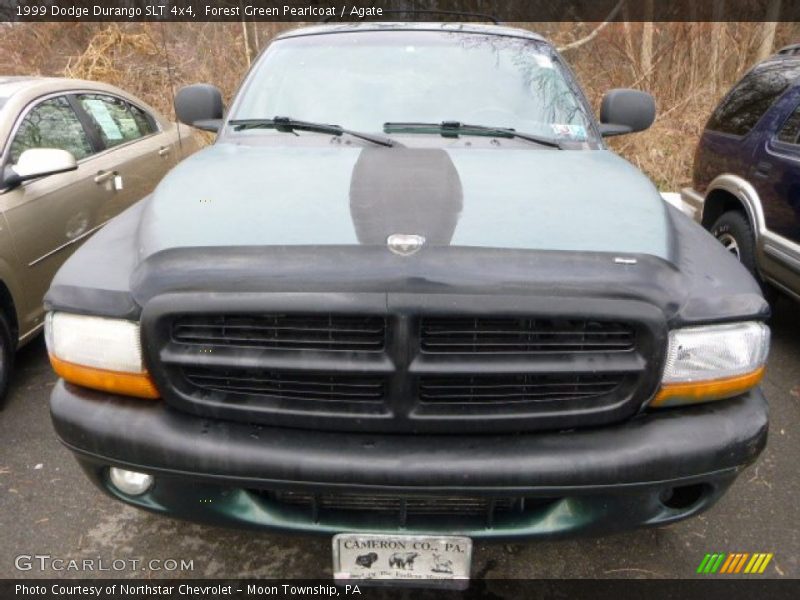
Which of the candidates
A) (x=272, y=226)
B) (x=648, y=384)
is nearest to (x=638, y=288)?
(x=648, y=384)

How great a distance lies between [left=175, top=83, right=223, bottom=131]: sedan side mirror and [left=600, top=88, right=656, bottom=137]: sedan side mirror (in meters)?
2.19

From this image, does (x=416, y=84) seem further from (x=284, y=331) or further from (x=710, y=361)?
(x=710, y=361)

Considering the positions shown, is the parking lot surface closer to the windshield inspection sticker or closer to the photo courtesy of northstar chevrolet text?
the photo courtesy of northstar chevrolet text

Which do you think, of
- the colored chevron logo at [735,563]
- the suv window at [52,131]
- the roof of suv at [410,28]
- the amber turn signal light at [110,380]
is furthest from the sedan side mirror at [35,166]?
the colored chevron logo at [735,563]

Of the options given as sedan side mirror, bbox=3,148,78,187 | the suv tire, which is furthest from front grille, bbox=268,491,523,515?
the suv tire

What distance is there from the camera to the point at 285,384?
6.03 ft

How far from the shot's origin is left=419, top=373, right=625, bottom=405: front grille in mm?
1805

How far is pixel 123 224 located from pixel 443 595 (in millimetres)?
1789

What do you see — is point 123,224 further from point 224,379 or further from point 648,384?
point 648,384

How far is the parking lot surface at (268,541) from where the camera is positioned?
247 centimetres

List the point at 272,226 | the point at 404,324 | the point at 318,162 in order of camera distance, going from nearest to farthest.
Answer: the point at 404,324, the point at 272,226, the point at 318,162

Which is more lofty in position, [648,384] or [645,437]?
[648,384]

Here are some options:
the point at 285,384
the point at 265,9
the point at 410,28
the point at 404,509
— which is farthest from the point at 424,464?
the point at 265,9

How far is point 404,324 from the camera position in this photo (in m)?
1.70
